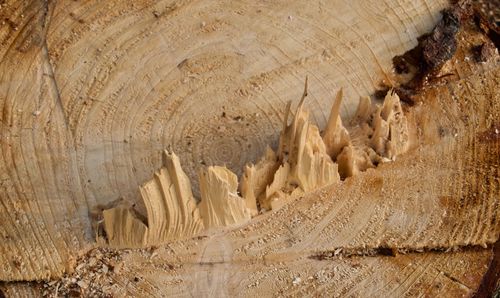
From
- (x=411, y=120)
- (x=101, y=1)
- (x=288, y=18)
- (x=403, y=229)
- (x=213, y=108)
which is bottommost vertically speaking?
(x=403, y=229)

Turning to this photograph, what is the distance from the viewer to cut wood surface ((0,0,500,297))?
337 centimetres

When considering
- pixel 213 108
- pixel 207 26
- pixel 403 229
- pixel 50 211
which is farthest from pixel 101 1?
pixel 403 229

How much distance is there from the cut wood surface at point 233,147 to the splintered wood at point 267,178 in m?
0.01

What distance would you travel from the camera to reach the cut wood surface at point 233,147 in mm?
3365

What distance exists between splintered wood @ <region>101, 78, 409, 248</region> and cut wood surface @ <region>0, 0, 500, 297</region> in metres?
0.01

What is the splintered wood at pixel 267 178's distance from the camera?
3.33 meters

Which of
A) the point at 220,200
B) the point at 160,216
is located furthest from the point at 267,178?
the point at 160,216

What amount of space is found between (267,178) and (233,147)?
0.87ft

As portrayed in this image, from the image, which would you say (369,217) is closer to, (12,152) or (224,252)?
(224,252)

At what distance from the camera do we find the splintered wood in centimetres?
333

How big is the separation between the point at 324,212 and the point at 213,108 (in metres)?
0.72

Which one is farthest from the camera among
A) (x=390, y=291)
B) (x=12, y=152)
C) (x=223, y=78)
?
(x=223, y=78)

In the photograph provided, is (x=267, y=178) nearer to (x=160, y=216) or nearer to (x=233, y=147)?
(x=233, y=147)

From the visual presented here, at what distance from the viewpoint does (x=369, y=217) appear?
3.49 metres
